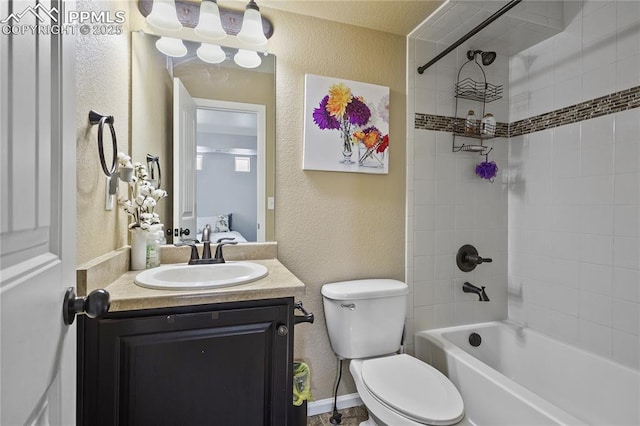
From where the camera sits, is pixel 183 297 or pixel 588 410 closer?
pixel 183 297

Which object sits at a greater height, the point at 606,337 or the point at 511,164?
the point at 511,164

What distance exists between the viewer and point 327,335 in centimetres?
180

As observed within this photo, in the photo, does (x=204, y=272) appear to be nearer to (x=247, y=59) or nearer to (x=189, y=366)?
(x=189, y=366)

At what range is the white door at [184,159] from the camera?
1.58 m

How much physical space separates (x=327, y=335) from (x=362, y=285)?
1.23 feet

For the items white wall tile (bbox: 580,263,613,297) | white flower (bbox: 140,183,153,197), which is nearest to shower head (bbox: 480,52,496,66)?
white wall tile (bbox: 580,263,613,297)

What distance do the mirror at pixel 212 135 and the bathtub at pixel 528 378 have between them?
1207 millimetres

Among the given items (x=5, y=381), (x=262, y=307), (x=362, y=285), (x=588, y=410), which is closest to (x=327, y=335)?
(x=362, y=285)

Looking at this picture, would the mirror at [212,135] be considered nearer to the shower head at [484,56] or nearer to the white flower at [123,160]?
the white flower at [123,160]

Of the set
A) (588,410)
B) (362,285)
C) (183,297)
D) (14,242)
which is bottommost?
(588,410)

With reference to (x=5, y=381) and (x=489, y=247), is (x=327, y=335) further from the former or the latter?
(x=5, y=381)

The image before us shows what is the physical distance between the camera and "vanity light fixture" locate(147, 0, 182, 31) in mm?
1452

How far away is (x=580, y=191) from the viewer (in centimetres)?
175

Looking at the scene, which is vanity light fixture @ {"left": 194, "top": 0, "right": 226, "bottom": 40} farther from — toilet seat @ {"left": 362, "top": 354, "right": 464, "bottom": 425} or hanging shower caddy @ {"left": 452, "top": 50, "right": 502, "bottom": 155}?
toilet seat @ {"left": 362, "top": 354, "right": 464, "bottom": 425}
